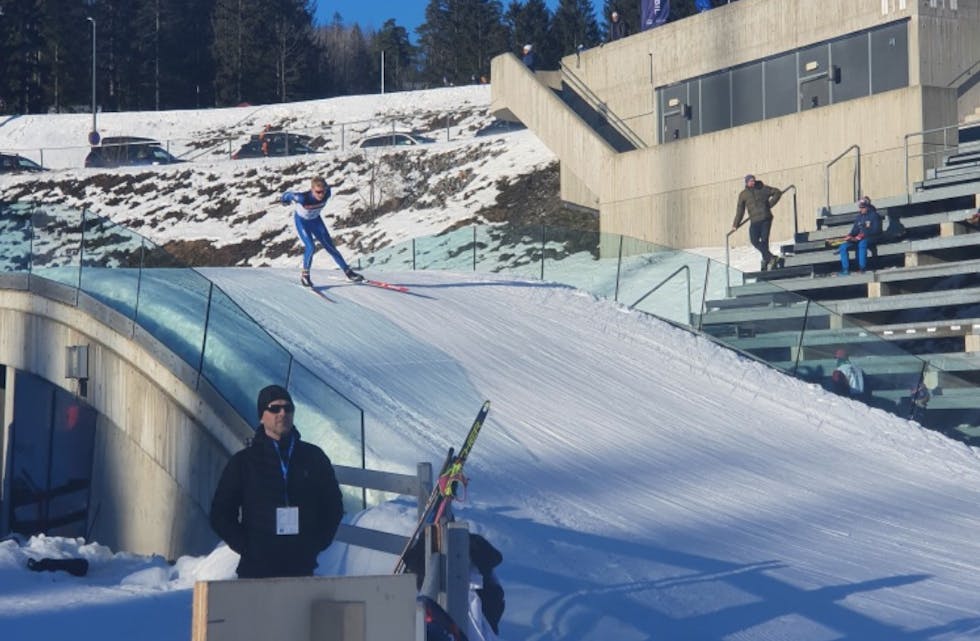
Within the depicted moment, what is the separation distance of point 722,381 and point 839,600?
26.4 feet

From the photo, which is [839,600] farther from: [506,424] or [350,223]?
[350,223]

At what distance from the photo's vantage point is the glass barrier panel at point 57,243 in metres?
17.6

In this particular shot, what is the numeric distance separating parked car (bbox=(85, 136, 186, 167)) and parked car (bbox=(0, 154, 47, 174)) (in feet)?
7.20

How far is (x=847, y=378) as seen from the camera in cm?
1750

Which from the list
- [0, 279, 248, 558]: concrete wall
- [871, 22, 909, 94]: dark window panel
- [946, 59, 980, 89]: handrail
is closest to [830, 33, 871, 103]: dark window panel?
[871, 22, 909, 94]: dark window panel

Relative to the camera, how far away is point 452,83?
3595 inches

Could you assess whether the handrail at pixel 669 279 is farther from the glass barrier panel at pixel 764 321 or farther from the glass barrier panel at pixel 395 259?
the glass barrier panel at pixel 395 259

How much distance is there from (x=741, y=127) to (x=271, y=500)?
962 inches

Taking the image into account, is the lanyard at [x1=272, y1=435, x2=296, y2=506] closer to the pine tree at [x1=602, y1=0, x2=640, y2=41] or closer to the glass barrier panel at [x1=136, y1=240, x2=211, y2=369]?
the glass barrier panel at [x1=136, y1=240, x2=211, y2=369]

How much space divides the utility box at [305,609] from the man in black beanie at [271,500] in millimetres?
2846

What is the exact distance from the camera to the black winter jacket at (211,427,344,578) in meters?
6.78

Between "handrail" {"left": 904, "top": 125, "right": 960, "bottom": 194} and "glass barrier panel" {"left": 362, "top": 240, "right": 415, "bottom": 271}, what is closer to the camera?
"handrail" {"left": 904, "top": 125, "right": 960, "bottom": 194}

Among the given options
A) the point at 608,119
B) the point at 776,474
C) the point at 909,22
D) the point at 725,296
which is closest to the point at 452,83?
the point at 608,119

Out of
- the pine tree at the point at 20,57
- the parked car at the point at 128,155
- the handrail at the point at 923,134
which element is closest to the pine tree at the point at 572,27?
the pine tree at the point at 20,57
